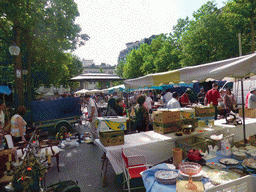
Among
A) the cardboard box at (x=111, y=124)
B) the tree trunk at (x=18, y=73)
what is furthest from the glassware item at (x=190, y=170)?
the tree trunk at (x=18, y=73)

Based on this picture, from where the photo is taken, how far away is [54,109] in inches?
397

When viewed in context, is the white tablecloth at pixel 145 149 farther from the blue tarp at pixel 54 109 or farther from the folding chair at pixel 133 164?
the blue tarp at pixel 54 109

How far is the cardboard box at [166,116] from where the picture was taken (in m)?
4.16

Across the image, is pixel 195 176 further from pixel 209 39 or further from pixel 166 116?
pixel 209 39

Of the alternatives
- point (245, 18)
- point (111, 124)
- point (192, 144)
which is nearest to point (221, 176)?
point (192, 144)

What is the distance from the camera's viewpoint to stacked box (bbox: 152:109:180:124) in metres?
4.16

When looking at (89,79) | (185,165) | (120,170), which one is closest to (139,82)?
(120,170)

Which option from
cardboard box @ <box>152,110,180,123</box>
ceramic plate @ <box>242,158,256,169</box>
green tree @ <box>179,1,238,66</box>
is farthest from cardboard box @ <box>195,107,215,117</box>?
green tree @ <box>179,1,238,66</box>

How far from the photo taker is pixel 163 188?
7.19 feet

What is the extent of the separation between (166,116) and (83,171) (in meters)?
3.03

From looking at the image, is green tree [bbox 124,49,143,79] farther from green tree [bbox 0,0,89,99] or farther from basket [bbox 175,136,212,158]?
basket [bbox 175,136,212,158]

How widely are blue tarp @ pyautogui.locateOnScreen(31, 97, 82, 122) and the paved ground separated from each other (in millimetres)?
3683

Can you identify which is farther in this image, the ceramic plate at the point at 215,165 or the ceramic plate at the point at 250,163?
the ceramic plate at the point at 215,165

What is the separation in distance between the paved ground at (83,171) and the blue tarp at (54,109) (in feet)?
12.1
